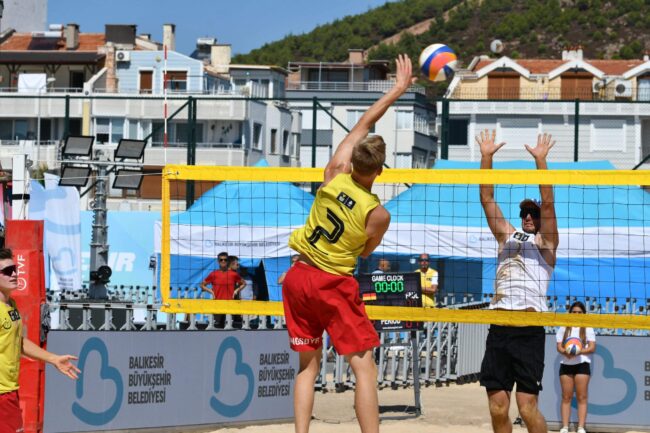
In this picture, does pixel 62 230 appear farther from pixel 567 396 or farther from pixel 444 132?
pixel 567 396

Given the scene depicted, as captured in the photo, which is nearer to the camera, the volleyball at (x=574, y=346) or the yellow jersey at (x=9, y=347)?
the yellow jersey at (x=9, y=347)

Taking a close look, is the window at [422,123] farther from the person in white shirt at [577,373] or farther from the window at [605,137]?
the person in white shirt at [577,373]

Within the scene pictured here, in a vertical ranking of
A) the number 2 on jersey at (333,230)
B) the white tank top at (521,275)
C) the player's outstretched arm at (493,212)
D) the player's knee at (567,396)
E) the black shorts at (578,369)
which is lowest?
the player's knee at (567,396)

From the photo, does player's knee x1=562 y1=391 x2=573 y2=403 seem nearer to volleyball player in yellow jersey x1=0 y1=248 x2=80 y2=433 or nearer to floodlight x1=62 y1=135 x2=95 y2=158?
volleyball player in yellow jersey x1=0 y1=248 x2=80 y2=433

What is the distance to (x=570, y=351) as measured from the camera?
1144cm

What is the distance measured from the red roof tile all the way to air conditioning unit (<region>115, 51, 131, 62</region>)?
5.93m

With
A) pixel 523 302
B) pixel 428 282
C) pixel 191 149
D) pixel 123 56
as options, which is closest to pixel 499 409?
pixel 523 302

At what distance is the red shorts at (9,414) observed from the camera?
6758 mm

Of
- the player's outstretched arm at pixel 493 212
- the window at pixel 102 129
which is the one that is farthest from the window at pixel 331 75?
the player's outstretched arm at pixel 493 212

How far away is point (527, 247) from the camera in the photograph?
7.92 m

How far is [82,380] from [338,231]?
4.07 meters

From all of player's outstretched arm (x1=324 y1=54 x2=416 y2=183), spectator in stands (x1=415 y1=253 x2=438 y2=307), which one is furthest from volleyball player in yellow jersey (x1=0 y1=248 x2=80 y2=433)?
spectator in stands (x1=415 y1=253 x2=438 y2=307)

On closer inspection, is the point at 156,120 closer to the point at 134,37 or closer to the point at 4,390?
the point at 134,37

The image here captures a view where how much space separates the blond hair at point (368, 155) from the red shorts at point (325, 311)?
594mm
